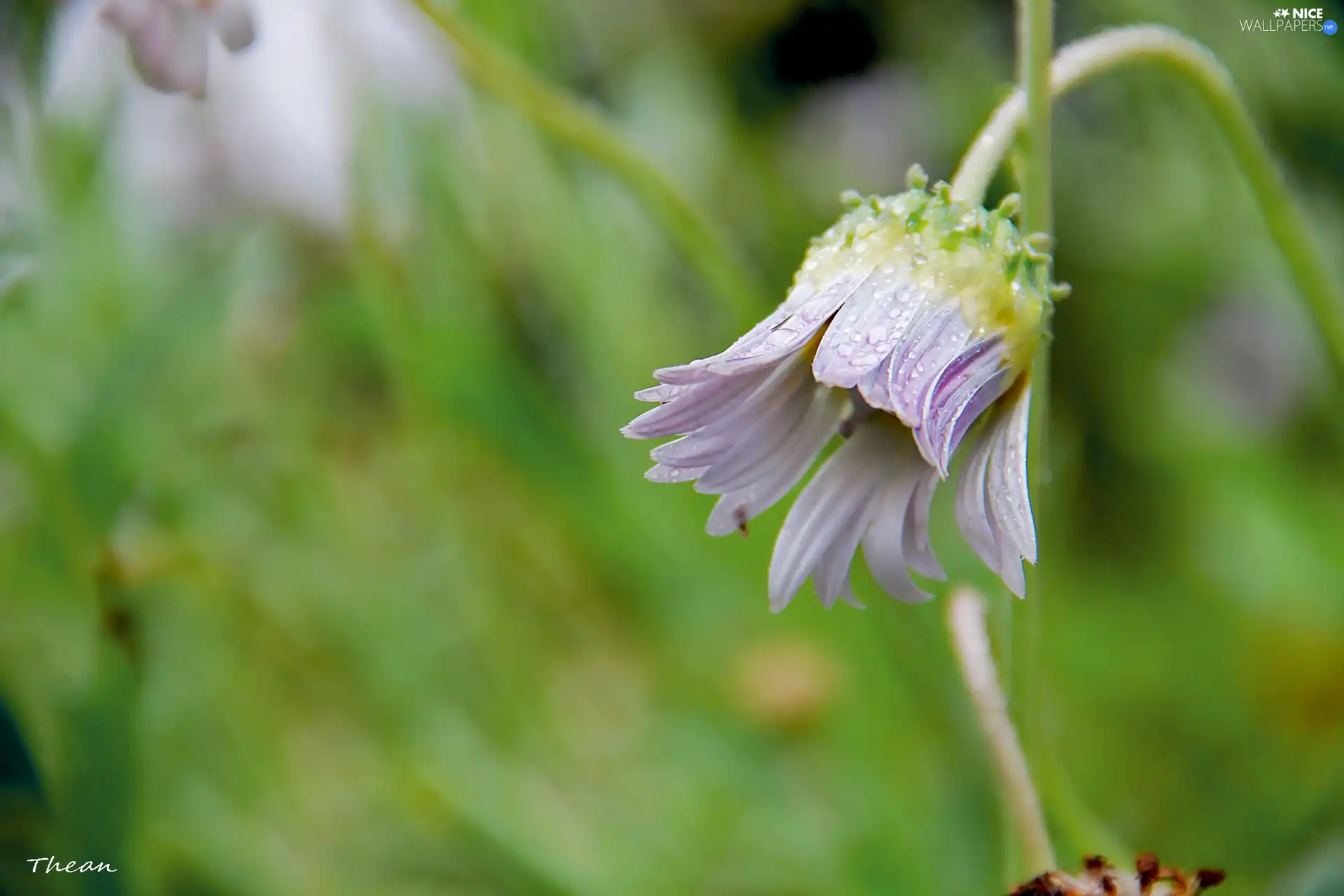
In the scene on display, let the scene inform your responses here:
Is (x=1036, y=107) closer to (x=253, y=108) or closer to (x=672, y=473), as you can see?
(x=672, y=473)

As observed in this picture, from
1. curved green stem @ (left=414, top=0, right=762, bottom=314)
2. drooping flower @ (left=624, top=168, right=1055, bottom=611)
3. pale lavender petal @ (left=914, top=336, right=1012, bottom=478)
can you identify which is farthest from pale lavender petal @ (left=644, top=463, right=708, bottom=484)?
curved green stem @ (left=414, top=0, right=762, bottom=314)

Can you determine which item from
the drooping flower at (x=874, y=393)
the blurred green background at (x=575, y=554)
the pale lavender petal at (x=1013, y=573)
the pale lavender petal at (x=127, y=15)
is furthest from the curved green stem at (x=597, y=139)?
the pale lavender petal at (x=1013, y=573)

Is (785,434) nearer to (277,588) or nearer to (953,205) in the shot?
(953,205)

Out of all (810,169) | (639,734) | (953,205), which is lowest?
(953,205)

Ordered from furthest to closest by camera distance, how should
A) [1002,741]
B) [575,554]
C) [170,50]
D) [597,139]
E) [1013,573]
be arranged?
1. [575,554]
2. [597,139]
3. [170,50]
4. [1002,741]
5. [1013,573]

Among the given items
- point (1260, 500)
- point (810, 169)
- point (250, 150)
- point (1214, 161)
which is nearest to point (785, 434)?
point (1260, 500)

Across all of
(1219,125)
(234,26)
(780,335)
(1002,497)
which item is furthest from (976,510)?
(234,26)

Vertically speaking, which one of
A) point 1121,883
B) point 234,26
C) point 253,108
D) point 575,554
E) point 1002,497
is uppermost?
point 253,108
